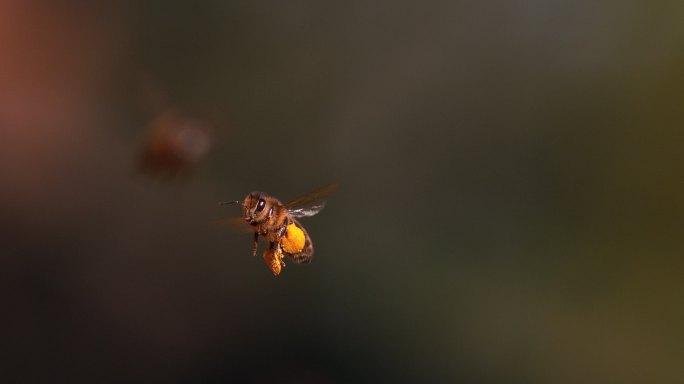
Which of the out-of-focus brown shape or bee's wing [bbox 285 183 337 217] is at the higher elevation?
the out-of-focus brown shape

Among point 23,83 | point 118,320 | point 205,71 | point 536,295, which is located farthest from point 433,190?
point 23,83

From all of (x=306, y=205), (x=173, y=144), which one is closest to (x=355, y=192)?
(x=173, y=144)

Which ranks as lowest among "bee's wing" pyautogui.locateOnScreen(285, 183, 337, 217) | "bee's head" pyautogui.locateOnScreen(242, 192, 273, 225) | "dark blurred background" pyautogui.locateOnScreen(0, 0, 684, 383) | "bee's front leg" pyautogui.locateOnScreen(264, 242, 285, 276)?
→ "bee's front leg" pyautogui.locateOnScreen(264, 242, 285, 276)

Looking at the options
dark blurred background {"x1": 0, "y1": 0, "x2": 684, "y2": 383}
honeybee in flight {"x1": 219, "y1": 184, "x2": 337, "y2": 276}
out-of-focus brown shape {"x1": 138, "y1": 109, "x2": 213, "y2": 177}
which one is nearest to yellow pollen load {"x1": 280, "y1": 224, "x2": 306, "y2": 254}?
honeybee in flight {"x1": 219, "y1": 184, "x2": 337, "y2": 276}

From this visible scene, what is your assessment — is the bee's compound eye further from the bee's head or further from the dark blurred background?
the dark blurred background

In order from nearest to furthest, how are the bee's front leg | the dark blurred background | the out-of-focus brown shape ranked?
1. the bee's front leg
2. the out-of-focus brown shape
3. the dark blurred background

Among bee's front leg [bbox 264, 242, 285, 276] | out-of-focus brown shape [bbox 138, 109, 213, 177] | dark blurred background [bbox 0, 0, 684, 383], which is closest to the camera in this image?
bee's front leg [bbox 264, 242, 285, 276]

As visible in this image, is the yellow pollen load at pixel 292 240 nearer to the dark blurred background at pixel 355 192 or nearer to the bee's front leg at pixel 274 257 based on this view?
the bee's front leg at pixel 274 257

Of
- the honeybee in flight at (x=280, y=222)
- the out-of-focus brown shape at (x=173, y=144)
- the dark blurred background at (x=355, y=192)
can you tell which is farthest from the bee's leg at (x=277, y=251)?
the dark blurred background at (x=355, y=192)
